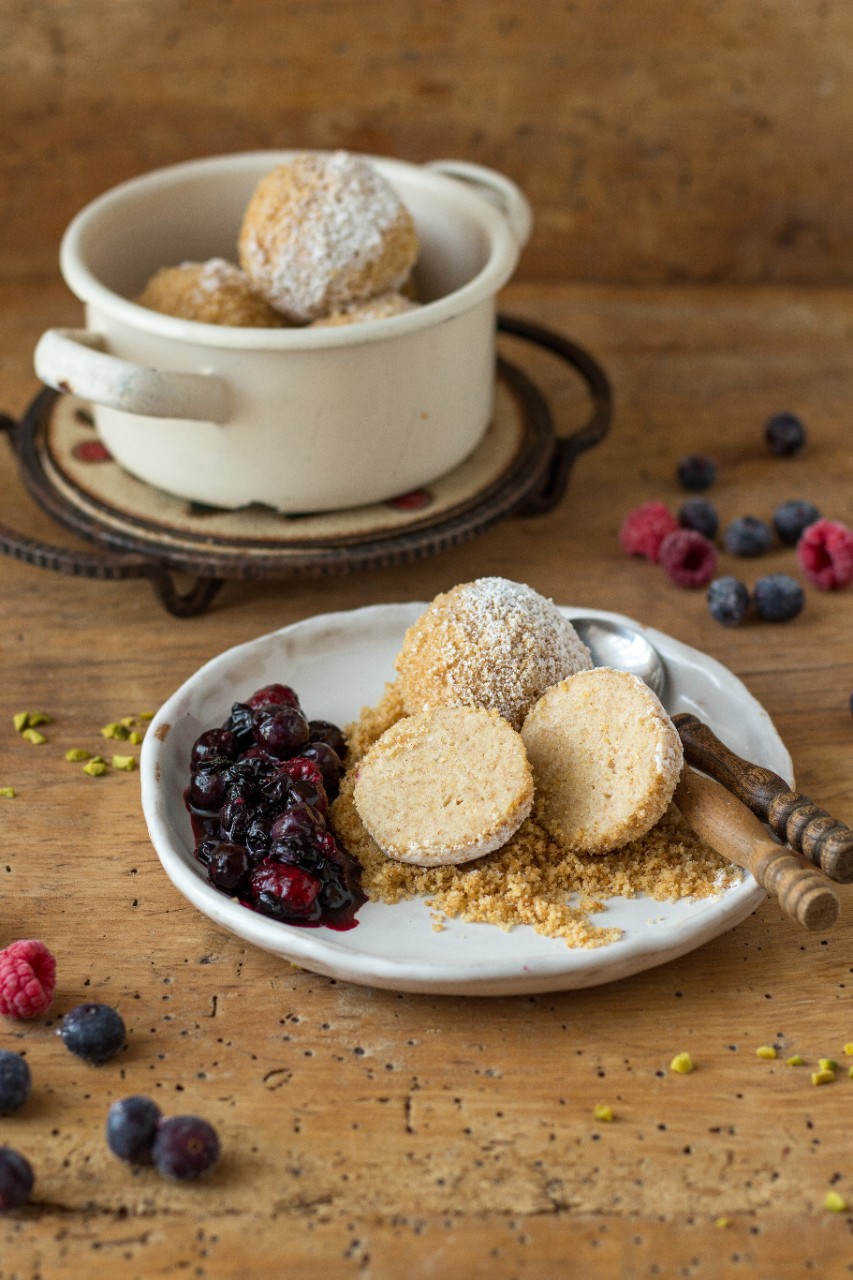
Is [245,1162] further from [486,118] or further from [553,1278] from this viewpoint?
[486,118]

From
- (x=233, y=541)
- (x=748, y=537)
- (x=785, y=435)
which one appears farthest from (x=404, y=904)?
(x=785, y=435)

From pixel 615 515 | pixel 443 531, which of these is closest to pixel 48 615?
pixel 443 531

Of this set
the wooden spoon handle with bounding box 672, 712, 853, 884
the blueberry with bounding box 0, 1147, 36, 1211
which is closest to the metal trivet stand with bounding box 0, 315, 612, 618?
the wooden spoon handle with bounding box 672, 712, 853, 884

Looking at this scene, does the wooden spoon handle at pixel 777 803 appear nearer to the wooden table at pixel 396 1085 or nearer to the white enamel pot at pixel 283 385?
the wooden table at pixel 396 1085

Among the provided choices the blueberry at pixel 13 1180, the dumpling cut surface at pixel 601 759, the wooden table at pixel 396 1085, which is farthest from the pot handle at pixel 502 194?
the blueberry at pixel 13 1180

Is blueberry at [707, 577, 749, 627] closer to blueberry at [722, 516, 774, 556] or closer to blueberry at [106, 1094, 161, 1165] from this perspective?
blueberry at [722, 516, 774, 556]

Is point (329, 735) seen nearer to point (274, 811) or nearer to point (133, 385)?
point (274, 811)
